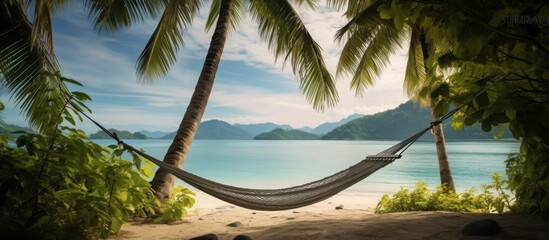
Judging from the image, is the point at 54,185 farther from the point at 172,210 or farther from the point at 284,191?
the point at 172,210

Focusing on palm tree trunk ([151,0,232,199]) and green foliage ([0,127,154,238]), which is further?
palm tree trunk ([151,0,232,199])

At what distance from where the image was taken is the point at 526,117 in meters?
1.10

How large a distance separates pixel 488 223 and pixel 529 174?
0.35 meters

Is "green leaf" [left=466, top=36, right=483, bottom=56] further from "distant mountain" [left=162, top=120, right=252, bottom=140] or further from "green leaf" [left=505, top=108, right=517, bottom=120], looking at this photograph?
"distant mountain" [left=162, top=120, right=252, bottom=140]

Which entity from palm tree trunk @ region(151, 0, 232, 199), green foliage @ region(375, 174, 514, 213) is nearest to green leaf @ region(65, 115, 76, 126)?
palm tree trunk @ region(151, 0, 232, 199)

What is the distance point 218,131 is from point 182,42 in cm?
12113

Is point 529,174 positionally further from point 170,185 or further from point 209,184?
point 170,185

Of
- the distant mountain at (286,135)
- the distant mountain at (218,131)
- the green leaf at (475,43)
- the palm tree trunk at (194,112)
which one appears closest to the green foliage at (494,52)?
the green leaf at (475,43)

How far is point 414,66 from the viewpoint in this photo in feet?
17.3

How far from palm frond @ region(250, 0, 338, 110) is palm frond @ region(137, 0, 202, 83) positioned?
94 centimetres

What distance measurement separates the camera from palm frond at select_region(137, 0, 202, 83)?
4260 millimetres

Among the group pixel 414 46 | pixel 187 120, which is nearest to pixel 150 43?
pixel 187 120

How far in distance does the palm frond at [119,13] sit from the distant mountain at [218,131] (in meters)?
120

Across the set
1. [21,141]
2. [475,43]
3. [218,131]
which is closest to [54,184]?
[21,141]
